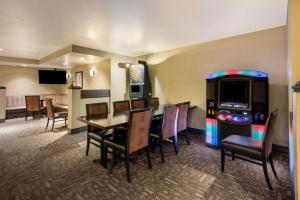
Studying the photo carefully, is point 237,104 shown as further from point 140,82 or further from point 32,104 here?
point 32,104

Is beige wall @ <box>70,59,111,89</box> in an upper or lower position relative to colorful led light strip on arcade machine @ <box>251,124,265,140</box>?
upper

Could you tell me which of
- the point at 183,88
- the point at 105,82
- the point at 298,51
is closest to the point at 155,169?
the point at 298,51

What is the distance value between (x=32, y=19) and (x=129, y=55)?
127 inches

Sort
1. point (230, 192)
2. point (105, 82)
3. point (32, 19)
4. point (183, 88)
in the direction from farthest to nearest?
1. point (105, 82)
2. point (183, 88)
3. point (32, 19)
4. point (230, 192)

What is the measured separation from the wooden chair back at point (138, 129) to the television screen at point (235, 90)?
1736 millimetres

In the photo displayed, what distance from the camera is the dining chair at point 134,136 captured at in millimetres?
2141

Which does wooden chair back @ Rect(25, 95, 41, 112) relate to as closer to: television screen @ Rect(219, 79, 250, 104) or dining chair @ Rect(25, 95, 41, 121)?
dining chair @ Rect(25, 95, 41, 121)

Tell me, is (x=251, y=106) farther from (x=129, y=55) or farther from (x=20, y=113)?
(x=20, y=113)

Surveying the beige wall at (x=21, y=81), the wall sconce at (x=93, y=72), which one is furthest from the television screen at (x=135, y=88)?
the beige wall at (x=21, y=81)

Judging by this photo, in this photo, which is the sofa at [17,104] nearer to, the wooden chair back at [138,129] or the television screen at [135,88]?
the television screen at [135,88]

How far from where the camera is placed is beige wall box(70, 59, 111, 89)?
557 centimetres

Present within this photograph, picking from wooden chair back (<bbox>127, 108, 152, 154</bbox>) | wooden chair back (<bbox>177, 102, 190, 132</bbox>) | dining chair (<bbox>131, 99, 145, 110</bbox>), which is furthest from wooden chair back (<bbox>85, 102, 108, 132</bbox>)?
wooden chair back (<bbox>177, 102, 190, 132</bbox>)

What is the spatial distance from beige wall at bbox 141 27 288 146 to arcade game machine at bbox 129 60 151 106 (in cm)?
25

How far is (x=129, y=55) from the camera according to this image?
573cm
